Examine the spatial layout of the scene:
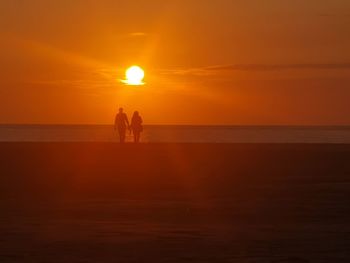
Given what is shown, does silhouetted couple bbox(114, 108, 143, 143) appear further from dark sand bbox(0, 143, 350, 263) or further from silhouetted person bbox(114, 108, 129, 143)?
dark sand bbox(0, 143, 350, 263)

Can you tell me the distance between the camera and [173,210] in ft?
45.3

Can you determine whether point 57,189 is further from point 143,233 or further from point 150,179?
point 143,233

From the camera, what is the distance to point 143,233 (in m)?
11.3

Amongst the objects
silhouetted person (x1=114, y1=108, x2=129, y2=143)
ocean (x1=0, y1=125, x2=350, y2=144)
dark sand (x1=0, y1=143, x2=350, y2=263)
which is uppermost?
ocean (x1=0, y1=125, x2=350, y2=144)

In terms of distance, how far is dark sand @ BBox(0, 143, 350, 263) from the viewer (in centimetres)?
1002

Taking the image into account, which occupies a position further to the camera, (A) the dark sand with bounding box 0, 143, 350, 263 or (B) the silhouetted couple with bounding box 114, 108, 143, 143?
(B) the silhouetted couple with bounding box 114, 108, 143, 143

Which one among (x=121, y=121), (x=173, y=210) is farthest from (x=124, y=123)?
(x=173, y=210)

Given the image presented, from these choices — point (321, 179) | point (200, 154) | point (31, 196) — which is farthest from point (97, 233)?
point (200, 154)

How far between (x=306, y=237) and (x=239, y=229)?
44.2 inches

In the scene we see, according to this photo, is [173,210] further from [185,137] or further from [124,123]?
[185,137]

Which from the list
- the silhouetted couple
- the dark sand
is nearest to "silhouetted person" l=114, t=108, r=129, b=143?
the silhouetted couple

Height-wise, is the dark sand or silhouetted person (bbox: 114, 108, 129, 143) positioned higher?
silhouetted person (bbox: 114, 108, 129, 143)

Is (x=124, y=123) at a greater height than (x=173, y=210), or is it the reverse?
(x=124, y=123)

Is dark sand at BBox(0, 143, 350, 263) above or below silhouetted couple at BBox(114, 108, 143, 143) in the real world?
below
